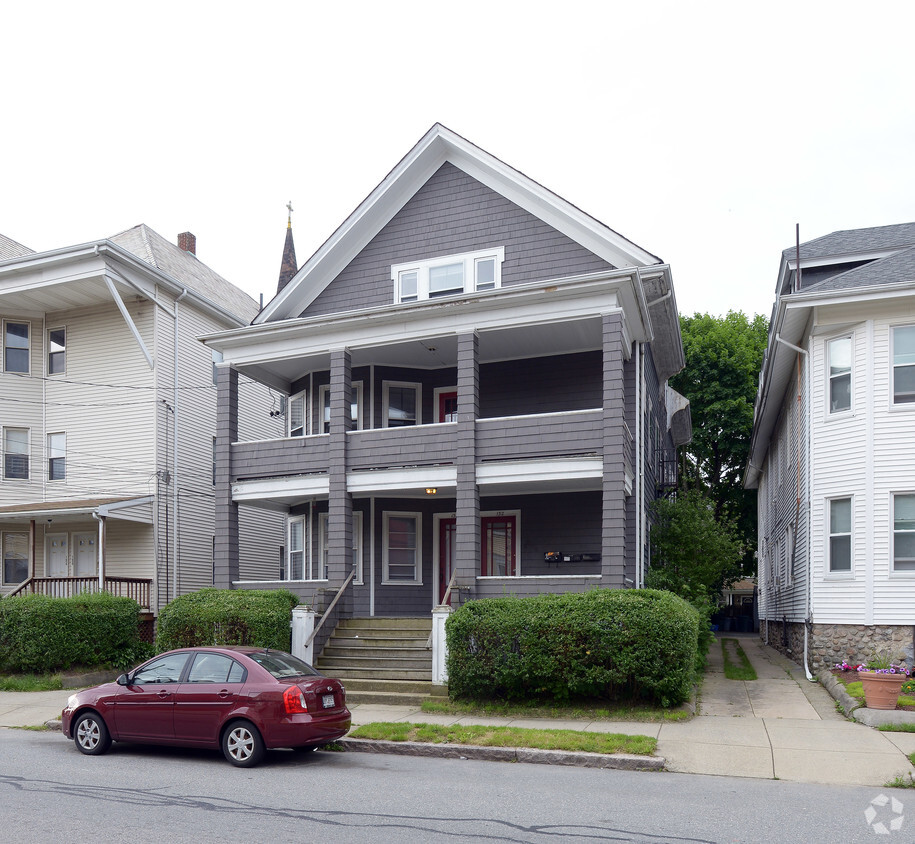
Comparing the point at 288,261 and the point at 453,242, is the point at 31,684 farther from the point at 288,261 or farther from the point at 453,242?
the point at 288,261

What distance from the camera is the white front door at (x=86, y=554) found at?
79.8 feet

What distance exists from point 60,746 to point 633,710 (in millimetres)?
7939

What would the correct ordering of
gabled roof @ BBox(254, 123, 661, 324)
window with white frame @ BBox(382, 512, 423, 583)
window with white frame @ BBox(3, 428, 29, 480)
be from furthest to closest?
window with white frame @ BBox(3, 428, 29, 480) → window with white frame @ BBox(382, 512, 423, 583) → gabled roof @ BBox(254, 123, 661, 324)

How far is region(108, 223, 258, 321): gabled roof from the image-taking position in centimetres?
2627

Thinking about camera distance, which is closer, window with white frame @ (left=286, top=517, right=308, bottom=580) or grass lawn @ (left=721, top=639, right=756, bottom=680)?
grass lawn @ (left=721, top=639, right=756, bottom=680)

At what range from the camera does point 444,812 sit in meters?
8.35

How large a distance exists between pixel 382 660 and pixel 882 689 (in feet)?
26.9

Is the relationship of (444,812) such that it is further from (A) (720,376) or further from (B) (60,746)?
(A) (720,376)

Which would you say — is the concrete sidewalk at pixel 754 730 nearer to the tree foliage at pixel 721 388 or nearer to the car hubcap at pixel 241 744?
the car hubcap at pixel 241 744

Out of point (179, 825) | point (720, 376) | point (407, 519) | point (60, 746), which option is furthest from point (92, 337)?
point (720, 376)

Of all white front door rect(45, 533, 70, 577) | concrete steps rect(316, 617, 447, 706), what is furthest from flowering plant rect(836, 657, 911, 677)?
white front door rect(45, 533, 70, 577)

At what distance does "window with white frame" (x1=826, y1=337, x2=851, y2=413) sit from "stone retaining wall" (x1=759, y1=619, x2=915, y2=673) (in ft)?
13.3

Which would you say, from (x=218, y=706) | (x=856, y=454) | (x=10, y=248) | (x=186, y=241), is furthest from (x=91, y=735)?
(x=186, y=241)

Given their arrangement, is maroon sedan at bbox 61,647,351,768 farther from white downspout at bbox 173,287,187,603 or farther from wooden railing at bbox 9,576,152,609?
white downspout at bbox 173,287,187,603
